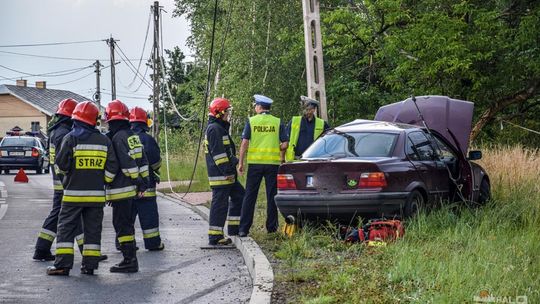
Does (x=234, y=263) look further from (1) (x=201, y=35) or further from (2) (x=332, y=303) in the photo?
(1) (x=201, y=35)

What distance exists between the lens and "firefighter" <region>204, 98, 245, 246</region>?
1152 cm

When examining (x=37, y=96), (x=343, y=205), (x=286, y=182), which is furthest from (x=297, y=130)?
(x=37, y=96)

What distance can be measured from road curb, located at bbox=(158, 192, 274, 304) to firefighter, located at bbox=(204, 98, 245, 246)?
31cm

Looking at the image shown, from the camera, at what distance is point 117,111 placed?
10.5 meters

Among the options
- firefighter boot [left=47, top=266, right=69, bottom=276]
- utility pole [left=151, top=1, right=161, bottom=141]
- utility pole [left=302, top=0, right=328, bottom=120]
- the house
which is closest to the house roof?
the house

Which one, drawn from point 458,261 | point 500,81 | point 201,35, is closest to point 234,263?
point 458,261

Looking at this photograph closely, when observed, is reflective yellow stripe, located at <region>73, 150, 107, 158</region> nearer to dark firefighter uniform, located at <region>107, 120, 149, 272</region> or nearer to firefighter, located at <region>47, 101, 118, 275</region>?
firefighter, located at <region>47, 101, 118, 275</region>

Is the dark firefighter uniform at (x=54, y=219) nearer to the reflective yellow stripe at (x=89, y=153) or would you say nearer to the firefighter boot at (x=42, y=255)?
the firefighter boot at (x=42, y=255)

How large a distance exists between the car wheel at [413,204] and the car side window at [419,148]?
535mm

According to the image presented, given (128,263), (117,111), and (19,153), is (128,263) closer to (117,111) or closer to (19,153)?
(117,111)

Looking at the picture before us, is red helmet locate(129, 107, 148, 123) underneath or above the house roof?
underneath

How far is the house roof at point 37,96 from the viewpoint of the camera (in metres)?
81.5

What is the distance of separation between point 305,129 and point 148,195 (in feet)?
8.78

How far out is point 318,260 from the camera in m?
9.09
